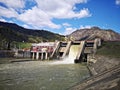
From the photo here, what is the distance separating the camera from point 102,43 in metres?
63.2

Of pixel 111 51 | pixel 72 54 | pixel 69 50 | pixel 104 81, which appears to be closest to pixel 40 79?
pixel 104 81

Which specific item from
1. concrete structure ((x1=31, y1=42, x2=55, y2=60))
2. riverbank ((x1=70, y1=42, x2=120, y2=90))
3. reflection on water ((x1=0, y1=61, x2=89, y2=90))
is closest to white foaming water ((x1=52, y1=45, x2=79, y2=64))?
concrete structure ((x1=31, y1=42, x2=55, y2=60))

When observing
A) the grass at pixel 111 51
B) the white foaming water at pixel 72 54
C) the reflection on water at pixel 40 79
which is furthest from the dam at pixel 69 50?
the reflection on water at pixel 40 79

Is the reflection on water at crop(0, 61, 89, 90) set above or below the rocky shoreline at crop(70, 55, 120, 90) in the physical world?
below

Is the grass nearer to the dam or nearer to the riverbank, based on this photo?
the riverbank

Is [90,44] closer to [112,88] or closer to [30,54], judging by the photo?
[30,54]

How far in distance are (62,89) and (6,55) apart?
64641 millimetres

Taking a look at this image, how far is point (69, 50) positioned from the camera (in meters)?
64.8

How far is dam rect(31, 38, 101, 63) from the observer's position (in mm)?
59316

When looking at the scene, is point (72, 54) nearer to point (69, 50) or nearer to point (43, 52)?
point (69, 50)

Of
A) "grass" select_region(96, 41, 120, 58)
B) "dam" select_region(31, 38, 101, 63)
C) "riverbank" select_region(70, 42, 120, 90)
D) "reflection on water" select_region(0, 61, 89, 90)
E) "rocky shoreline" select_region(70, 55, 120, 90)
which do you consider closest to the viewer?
"rocky shoreline" select_region(70, 55, 120, 90)

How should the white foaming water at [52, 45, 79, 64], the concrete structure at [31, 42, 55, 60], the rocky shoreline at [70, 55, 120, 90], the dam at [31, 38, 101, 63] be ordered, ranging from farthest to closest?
the concrete structure at [31, 42, 55, 60] → the white foaming water at [52, 45, 79, 64] → the dam at [31, 38, 101, 63] → the rocky shoreline at [70, 55, 120, 90]

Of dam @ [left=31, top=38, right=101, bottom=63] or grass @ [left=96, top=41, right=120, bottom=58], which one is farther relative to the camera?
dam @ [left=31, top=38, right=101, bottom=63]

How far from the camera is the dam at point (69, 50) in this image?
2335 inches
